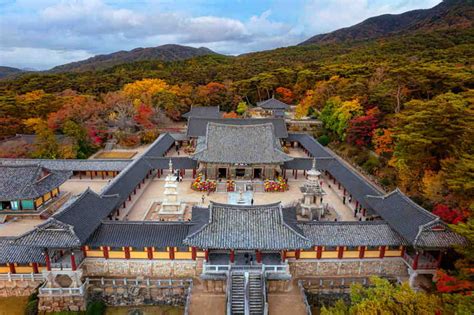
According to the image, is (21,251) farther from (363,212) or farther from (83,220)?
(363,212)

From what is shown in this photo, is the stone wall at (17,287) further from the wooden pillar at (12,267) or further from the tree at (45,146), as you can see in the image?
the tree at (45,146)

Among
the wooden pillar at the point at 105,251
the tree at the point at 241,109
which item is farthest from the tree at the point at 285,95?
the wooden pillar at the point at 105,251

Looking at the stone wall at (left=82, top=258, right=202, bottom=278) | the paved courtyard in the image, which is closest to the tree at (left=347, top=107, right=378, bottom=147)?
the paved courtyard

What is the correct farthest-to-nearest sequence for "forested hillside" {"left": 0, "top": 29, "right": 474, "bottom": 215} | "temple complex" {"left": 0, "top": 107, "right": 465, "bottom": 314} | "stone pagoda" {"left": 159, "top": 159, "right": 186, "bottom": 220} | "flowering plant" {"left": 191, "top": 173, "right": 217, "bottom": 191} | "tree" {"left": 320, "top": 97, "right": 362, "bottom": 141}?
"tree" {"left": 320, "top": 97, "right": 362, "bottom": 141} → "flowering plant" {"left": 191, "top": 173, "right": 217, "bottom": 191} → "stone pagoda" {"left": 159, "top": 159, "right": 186, "bottom": 220} → "forested hillside" {"left": 0, "top": 29, "right": 474, "bottom": 215} → "temple complex" {"left": 0, "top": 107, "right": 465, "bottom": 314}

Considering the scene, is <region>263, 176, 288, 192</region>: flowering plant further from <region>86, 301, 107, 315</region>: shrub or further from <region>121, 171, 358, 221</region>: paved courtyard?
<region>86, 301, 107, 315</region>: shrub

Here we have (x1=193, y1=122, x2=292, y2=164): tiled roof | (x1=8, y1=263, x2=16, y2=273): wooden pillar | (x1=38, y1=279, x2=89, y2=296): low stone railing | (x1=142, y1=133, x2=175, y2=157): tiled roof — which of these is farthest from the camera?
(x1=142, y1=133, x2=175, y2=157): tiled roof

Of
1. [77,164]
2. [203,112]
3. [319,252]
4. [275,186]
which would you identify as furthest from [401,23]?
[319,252]

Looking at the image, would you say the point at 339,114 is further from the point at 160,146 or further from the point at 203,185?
the point at 160,146
